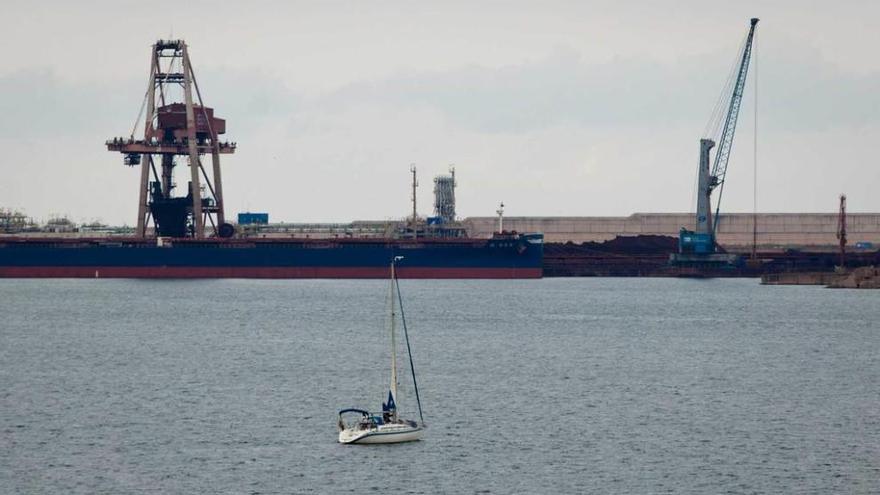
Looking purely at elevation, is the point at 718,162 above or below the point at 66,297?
above

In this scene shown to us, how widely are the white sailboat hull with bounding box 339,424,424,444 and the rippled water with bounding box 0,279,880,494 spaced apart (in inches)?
12.8

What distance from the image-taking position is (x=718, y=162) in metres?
140

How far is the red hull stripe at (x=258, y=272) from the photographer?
121m

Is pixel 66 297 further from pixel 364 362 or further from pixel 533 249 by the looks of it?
pixel 364 362

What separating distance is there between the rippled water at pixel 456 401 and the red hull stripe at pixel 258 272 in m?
30.6

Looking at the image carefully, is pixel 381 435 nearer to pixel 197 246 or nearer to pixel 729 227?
pixel 197 246

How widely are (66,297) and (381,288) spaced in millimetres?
27154

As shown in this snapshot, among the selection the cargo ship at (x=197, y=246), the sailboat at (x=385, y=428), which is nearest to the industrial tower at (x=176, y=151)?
the cargo ship at (x=197, y=246)

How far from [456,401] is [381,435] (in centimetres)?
801

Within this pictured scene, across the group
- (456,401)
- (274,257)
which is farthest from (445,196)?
(456,401)

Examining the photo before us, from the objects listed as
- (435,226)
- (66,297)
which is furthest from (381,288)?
(66,297)

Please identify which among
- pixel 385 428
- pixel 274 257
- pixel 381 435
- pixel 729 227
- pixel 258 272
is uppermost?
pixel 729 227

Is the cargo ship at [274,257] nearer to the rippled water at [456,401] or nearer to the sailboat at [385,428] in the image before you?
the rippled water at [456,401]

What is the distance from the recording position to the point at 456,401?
158 feet
